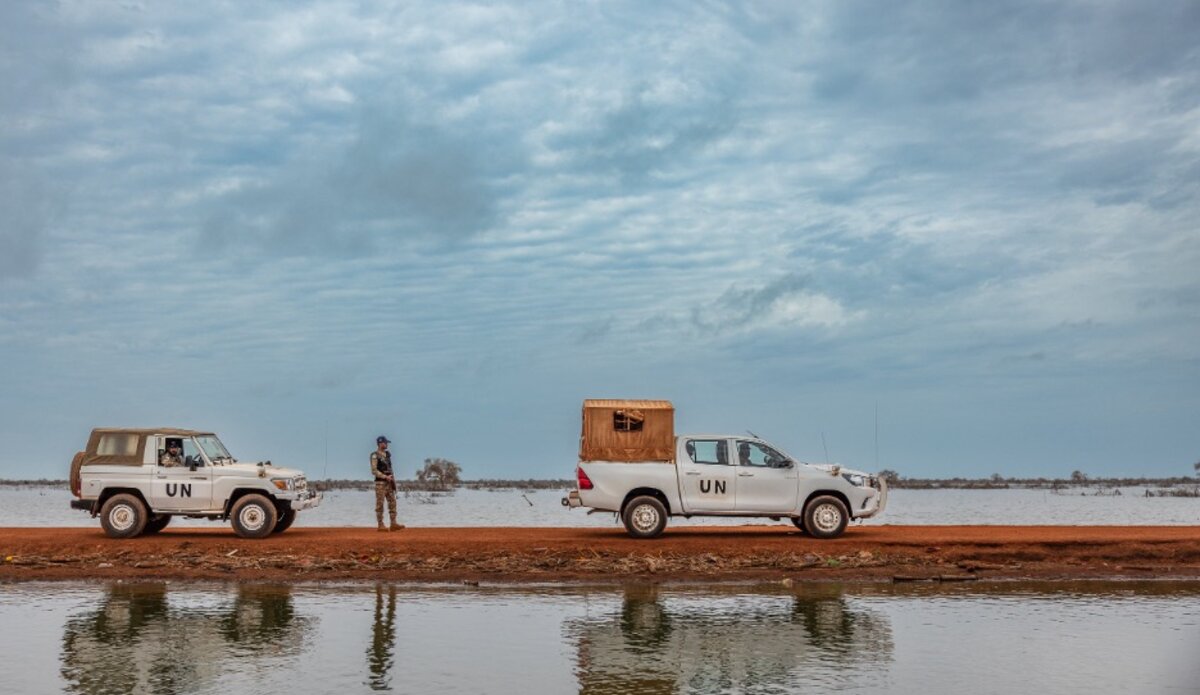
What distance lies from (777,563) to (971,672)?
29.0 feet

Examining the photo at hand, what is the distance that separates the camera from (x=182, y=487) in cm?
2406

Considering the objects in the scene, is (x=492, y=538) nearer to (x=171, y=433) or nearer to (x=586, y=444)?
(x=586, y=444)

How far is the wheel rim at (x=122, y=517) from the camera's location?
24.3m

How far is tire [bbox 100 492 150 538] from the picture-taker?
957 inches

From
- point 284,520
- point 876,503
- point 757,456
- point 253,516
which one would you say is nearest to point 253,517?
point 253,516

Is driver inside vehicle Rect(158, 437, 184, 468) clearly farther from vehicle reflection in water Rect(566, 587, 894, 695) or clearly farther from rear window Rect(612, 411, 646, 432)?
vehicle reflection in water Rect(566, 587, 894, 695)

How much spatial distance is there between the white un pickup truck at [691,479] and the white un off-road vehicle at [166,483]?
659 cm

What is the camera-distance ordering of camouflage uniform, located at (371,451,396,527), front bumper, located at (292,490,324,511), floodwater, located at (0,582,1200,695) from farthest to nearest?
camouflage uniform, located at (371,451,396,527)
front bumper, located at (292,490,324,511)
floodwater, located at (0,582,1200,695)

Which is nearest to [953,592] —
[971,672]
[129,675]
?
[971,672]

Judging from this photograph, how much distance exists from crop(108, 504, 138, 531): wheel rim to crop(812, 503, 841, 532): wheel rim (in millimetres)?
15061

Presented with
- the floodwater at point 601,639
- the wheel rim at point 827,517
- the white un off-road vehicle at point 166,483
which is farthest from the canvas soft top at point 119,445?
the wheel rim at point 827,517

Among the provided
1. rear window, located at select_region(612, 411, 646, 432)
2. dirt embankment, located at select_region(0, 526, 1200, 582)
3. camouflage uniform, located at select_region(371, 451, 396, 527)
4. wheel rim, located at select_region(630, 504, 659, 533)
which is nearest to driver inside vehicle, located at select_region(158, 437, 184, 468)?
dirt embankment, located at select_region(0, 526, 1200, 582)

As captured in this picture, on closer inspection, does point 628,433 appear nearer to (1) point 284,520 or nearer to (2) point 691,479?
(2) point 691,479

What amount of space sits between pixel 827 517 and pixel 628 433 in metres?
4.72
